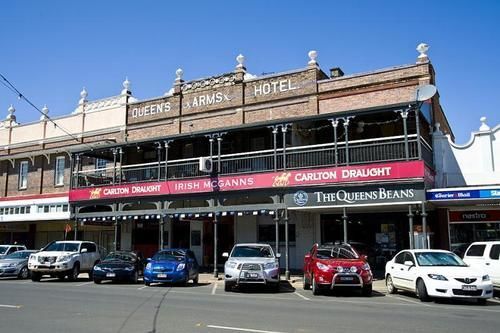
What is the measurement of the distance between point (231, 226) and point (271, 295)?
11729 millimetres

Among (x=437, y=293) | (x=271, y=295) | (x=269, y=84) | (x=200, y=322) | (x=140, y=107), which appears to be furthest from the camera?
(x=140, y=107)

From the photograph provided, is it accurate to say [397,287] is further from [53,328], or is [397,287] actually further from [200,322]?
[53,328]

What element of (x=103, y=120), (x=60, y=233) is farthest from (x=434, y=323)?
(x=60, y=233)

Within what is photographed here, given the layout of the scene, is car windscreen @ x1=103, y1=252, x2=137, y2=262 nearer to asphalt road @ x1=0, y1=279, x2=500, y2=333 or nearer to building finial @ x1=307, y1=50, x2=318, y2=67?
asphalt road @ x1=0, y1=279, x2=500, y2=333

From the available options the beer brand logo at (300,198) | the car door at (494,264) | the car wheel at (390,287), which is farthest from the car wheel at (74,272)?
the car door at (494,264)

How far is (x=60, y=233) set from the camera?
34.3 meters

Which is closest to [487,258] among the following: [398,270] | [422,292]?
[398,270]

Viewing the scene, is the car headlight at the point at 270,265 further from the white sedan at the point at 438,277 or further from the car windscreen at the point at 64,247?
the car windscreen at the point at 64,247

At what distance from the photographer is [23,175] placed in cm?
3619

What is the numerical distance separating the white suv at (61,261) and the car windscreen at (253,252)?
7624 millimetres

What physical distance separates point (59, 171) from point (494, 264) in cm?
2810

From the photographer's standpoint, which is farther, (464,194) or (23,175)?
(23,175)

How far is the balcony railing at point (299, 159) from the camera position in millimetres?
20156

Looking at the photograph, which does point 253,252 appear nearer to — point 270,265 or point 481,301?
point 270,265
